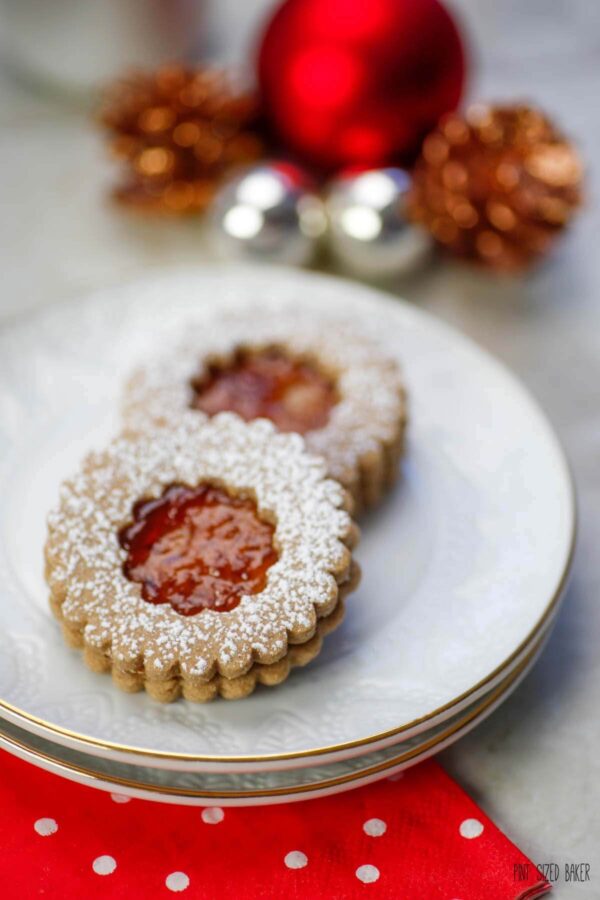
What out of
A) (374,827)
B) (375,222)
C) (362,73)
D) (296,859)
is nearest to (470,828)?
(374,827)

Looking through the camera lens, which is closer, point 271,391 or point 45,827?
point 45,827

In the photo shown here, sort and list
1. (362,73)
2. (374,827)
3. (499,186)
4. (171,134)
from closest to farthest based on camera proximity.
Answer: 1. (374,827)
2. (499,186)
3. (362,73)
4. (171,134)

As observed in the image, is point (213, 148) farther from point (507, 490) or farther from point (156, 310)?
point (507, 490)

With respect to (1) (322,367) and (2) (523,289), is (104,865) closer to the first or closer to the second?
(1) (322,367)

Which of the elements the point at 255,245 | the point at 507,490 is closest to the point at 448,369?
the point at 507,490

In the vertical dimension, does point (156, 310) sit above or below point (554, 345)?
above

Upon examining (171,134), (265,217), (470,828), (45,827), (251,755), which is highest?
(171,134)

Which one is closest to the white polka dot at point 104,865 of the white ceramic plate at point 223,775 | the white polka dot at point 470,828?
the white ceramic plate at point 223,775
